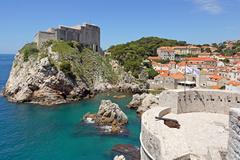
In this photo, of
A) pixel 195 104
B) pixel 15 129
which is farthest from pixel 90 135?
pixel 195 104

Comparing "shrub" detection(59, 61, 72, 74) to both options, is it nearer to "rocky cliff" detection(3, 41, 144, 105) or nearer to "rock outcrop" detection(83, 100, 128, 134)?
"rocky cliff" detection(3, 41, 144, 105)

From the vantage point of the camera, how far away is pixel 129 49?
228 feet

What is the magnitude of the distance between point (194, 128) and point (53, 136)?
1584 centimetres

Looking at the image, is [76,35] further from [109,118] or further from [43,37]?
[109,118]

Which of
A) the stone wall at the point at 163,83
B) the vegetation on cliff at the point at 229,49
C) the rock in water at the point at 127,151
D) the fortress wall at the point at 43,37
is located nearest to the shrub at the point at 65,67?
the fortress wall at the point at 43,37

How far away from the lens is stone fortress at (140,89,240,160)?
28.0 feet

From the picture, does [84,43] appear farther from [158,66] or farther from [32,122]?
[32,122]

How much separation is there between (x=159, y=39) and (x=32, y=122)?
69.2 m

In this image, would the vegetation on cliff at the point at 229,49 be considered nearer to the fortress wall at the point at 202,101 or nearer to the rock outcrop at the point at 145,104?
the rock outcrop at the point at 145,104

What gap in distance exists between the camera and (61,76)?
142 feet

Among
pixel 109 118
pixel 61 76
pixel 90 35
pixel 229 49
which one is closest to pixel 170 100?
pixel 109 118

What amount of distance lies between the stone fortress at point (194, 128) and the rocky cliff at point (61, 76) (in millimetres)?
27332

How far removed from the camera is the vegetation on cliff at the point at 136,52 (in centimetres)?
5842

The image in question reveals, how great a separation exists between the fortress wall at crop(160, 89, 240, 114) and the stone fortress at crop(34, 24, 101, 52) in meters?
44.3
